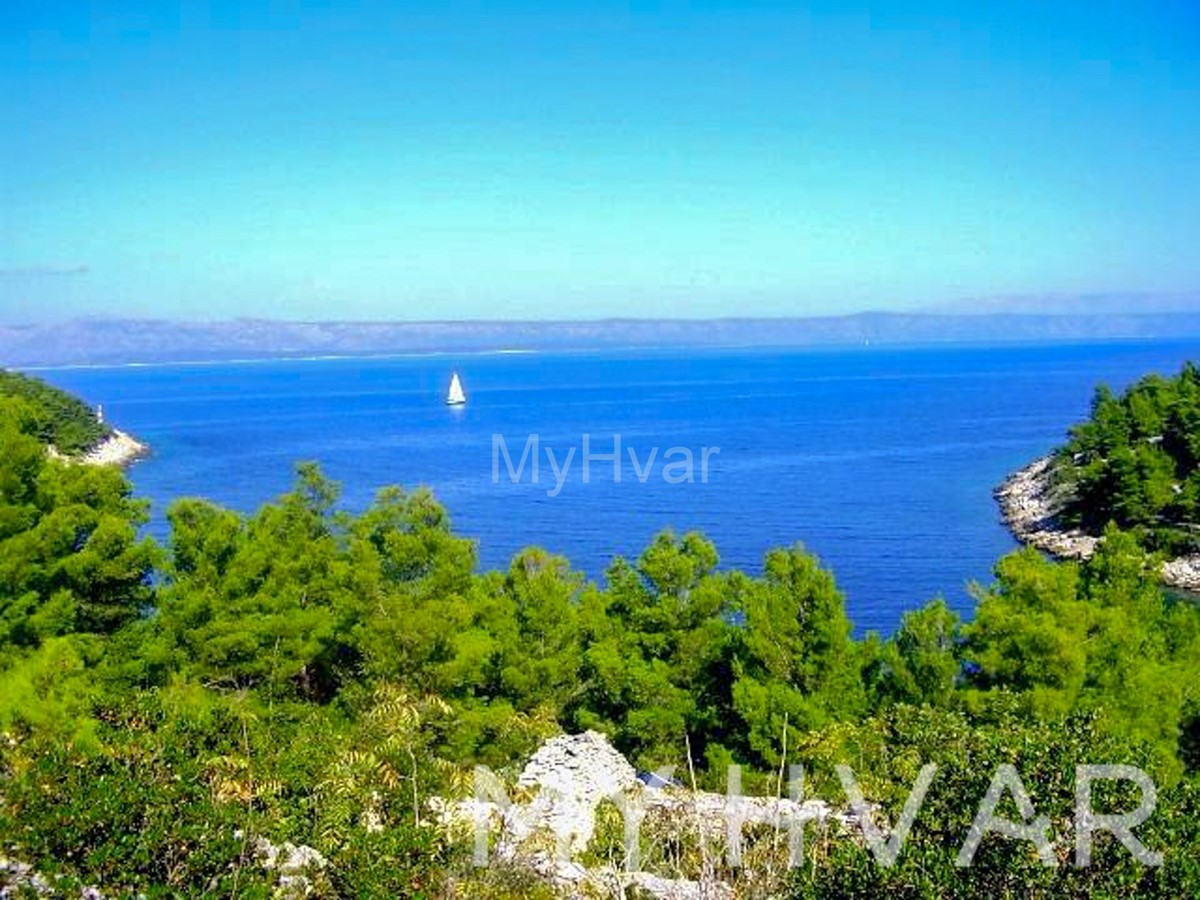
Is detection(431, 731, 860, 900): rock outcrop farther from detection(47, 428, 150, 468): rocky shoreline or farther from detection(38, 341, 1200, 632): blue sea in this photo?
detection(47, 428, 150, 468): rocky shoreline

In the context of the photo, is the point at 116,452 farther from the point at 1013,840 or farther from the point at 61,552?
the point at 1013,840

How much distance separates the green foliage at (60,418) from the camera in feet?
229

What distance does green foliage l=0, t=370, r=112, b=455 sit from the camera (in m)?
69.9

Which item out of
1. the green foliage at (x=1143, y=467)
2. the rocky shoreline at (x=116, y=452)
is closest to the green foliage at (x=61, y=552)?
the green foliage at (x=1143, y=467)

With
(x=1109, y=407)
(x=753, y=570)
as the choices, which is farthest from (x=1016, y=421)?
(x=753, y=570)

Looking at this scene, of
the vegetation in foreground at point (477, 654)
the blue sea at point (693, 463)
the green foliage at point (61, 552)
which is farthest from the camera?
the blue sea at point (693, 463)

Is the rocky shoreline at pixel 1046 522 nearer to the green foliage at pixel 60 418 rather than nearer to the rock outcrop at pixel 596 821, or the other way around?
the rock outcrop at pixel 596 821

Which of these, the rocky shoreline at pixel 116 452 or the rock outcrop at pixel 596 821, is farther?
the rocky shoreline at pixel 116 452

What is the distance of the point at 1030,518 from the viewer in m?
51.0

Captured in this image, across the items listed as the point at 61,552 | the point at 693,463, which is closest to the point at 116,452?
the point at 693,463

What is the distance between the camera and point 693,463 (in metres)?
69.9

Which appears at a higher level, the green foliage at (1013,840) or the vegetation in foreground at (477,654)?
the green foliage at (1013,840)

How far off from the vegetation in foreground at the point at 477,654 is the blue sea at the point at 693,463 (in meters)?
13.0

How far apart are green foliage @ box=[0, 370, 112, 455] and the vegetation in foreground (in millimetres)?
47407
